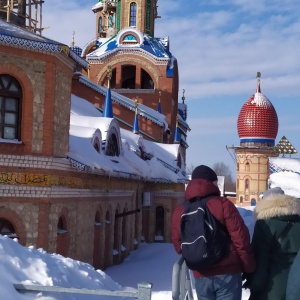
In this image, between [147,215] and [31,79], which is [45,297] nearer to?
[31,79]

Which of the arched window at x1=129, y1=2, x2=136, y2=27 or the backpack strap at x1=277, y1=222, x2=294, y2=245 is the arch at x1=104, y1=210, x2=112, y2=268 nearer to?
the backpack strap at x1=277, y1=222, x2=294, y2=245

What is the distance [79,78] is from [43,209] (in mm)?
16147

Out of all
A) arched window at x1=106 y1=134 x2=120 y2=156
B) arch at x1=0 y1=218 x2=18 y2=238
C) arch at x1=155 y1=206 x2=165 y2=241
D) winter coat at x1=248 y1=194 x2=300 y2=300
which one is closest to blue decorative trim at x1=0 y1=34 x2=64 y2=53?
arch at x1=0 y1=218 x2=18 y2=238

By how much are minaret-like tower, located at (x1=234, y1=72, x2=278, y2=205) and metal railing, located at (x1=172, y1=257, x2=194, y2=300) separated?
113 ft

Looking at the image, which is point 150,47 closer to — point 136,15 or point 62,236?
point 136,15

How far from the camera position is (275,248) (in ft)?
13.8

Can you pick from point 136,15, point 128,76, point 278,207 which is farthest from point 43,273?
point 128,76

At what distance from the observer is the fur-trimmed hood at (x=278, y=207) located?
4.20 m

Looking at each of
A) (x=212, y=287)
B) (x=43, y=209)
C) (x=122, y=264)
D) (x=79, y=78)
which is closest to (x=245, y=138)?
(x=79, y=78)

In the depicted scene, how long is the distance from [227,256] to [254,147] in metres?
34.7

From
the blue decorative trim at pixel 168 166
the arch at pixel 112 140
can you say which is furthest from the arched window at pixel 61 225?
the blue decorative trim at pixel 168 166

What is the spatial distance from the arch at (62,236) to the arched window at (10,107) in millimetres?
2171

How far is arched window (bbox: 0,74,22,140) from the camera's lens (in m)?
10.3

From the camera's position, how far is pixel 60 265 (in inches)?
278
